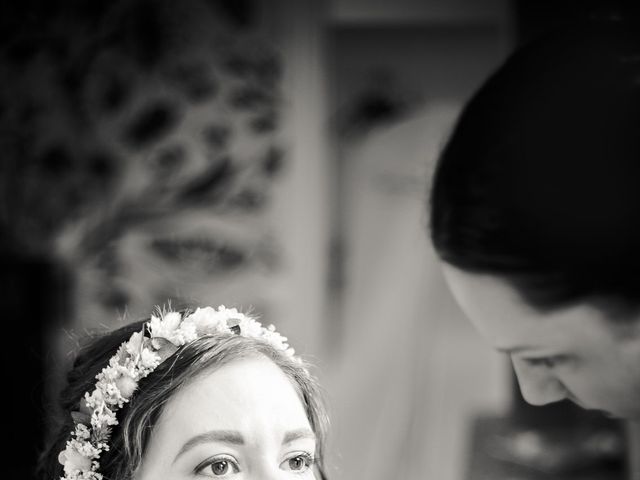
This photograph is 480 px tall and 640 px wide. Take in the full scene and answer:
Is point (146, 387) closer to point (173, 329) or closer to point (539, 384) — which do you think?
point (173, 329)

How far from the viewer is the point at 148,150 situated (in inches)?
116

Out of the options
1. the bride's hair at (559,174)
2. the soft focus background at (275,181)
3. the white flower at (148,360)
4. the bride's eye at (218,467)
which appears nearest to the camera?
Result: the bride's hair at (559,174)

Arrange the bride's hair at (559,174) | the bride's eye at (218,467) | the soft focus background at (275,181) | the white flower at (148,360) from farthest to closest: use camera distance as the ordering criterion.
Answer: the soft focus background at (275,181) < the white flower at (148,360) < the bride's eye at (218,467) < the bride's hair at (559,174)

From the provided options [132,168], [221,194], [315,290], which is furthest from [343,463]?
[132,168]

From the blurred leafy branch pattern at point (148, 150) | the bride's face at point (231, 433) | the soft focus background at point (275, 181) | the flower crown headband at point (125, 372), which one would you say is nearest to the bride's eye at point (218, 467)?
the bride's face at point (231, 433)

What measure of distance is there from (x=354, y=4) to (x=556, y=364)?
A: 7.77 feet

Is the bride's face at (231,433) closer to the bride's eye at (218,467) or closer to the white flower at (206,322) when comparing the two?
the bride's eye at (218,467)

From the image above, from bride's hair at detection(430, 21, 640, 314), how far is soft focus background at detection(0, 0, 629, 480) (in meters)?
2.13

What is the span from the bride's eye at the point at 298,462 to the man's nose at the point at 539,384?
17.0 inches

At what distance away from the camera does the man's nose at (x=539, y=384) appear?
77 cm

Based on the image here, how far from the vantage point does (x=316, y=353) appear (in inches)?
118

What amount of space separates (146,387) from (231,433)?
0.16 m

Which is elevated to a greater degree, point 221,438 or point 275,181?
point 275,181

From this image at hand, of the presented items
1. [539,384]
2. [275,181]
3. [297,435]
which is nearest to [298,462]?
[297,435]
